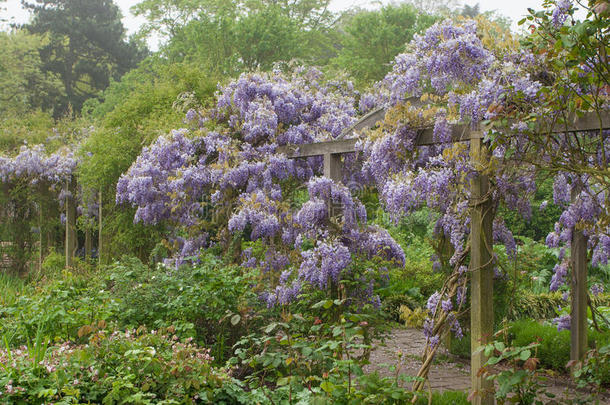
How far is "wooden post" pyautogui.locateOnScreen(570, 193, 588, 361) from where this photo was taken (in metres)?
4.87

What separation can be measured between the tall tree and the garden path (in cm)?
2254

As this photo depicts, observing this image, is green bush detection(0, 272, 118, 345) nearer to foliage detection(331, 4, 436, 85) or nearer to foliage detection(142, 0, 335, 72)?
foliage detection(142, 0, 335, 72)

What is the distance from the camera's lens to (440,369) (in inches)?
215

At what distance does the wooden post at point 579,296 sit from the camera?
4.87m

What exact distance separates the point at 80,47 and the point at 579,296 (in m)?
26.1

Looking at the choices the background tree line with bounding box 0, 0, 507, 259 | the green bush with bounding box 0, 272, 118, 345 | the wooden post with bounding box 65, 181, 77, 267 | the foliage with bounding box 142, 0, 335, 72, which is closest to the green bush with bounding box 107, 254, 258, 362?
the green bush with bounding box 0, 272, 118, 345

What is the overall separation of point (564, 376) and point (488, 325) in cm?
172

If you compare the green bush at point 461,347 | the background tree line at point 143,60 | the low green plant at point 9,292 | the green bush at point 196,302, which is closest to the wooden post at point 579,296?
the green bush at point 461,347

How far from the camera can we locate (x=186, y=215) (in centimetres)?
668

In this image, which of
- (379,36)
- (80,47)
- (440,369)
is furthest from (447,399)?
(80,47)

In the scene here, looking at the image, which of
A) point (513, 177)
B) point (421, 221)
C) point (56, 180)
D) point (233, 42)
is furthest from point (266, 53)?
point (513, 177)

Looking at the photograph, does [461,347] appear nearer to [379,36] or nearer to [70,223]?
[70,223]

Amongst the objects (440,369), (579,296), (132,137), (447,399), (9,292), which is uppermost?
(132,137)

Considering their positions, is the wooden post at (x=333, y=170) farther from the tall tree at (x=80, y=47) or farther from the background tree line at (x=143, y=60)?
the tall tree at (x=80, y=47)
